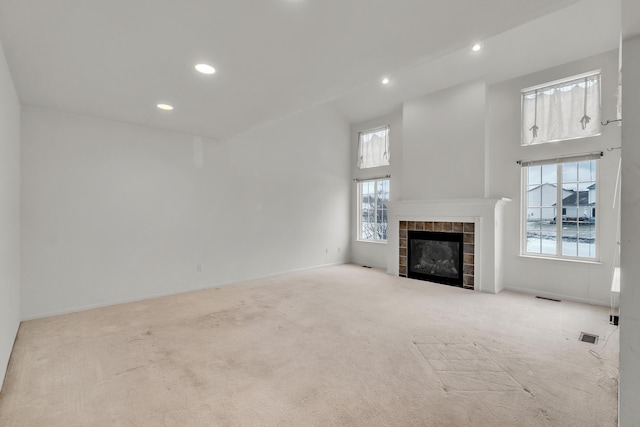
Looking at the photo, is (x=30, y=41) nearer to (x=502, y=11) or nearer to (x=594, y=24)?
(x=502, y=11)

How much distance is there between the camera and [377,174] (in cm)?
686

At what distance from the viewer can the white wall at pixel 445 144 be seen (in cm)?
502

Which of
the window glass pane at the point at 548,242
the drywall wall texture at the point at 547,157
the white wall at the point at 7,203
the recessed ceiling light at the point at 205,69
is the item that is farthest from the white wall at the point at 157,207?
the window glass pane at the point at 548,242

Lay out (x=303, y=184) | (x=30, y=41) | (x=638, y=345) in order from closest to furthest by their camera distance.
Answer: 1. (x=638, y=345)
2. (x=30, y=41)
3. (x=303, y=184)

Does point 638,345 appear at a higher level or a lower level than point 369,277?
higher

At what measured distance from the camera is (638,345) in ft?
4.98

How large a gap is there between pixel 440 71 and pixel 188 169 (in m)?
4.50

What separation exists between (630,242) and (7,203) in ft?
14.8

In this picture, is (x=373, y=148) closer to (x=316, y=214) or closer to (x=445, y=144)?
(x=445, y=144)

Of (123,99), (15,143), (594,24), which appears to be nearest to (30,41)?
(123,99)

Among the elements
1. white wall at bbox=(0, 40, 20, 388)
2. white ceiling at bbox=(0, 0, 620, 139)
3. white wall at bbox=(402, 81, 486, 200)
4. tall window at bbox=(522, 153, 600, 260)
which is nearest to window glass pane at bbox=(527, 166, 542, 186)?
tall window at bbox=(522, 153, 600, 260)

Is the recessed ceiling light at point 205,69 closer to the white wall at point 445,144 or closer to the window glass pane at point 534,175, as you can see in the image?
the white wall at point 445,144

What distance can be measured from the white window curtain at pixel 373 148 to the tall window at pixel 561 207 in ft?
8.96

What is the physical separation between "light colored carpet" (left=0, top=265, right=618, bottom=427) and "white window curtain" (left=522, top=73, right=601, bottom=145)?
97.9 inches
